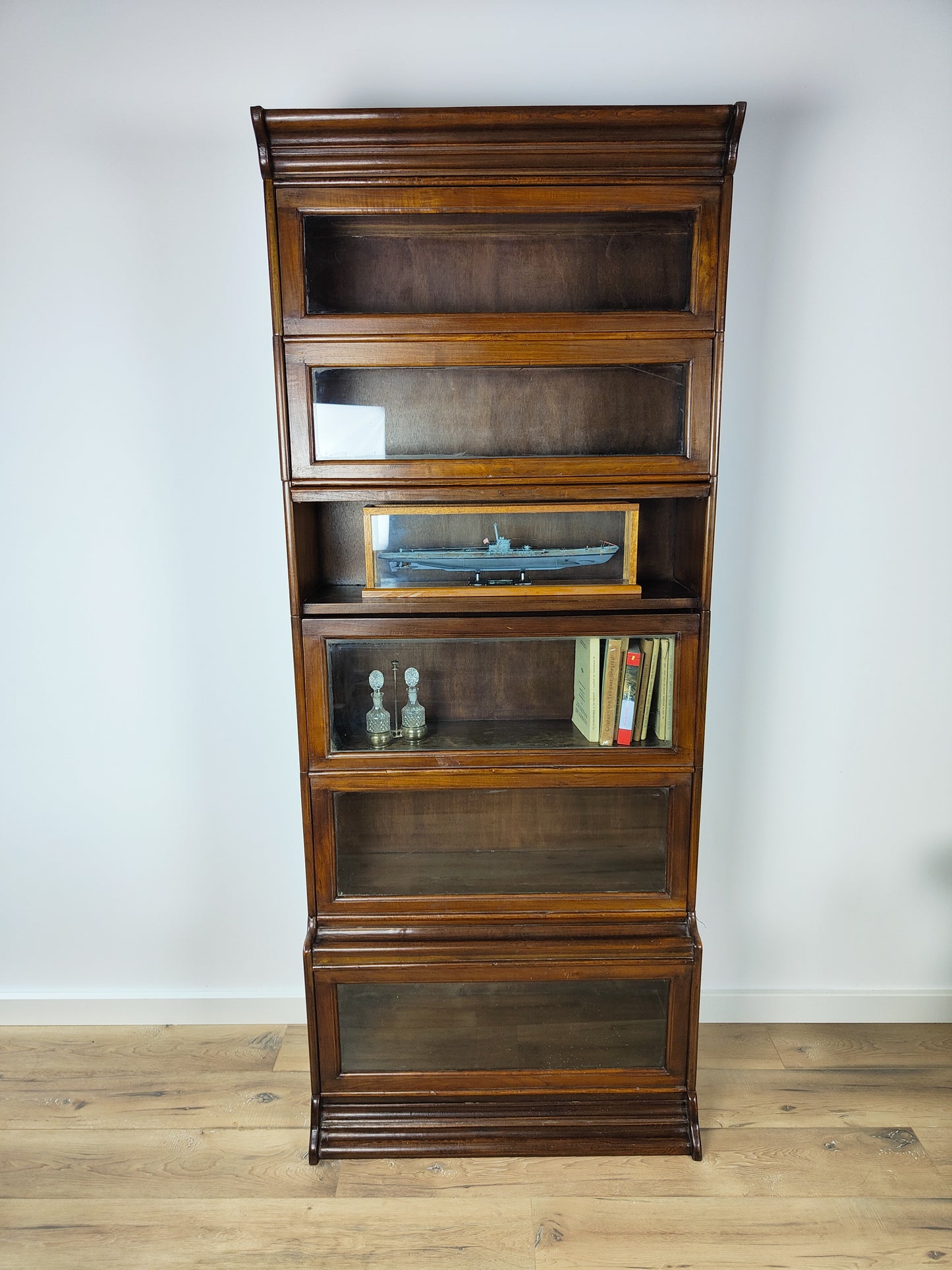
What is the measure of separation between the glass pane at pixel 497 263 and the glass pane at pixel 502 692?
0.69 metres

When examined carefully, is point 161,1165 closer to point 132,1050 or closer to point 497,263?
point 132,1050

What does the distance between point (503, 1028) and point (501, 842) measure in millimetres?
411

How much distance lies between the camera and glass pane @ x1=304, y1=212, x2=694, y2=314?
1678mm

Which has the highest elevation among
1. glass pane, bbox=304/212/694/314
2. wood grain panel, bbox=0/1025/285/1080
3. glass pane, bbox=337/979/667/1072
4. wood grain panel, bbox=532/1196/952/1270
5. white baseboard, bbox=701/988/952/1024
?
glass pane, bbox=304/212/694/314

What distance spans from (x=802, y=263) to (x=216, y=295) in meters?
1.34

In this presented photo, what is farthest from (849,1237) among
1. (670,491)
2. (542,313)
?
(542,313)

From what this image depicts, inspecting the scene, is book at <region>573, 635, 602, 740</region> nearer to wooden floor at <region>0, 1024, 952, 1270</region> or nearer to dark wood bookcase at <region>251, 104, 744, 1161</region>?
dark wood bookcase at <region>251, 104, 744, 1161</region>

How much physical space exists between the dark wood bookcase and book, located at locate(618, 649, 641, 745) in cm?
4

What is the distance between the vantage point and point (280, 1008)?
2291 mm

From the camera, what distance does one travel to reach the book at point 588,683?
1827 millimetres

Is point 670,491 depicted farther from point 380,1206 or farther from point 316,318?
point 380,1206

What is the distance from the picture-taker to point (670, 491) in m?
1.70

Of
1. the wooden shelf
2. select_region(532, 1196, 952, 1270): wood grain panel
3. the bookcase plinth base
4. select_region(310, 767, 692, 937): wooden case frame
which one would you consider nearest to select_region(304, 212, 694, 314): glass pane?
the wooden shelf

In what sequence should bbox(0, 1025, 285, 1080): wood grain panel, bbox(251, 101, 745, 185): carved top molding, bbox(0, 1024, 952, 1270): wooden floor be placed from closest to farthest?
1. bbox(251, 101, 745, 185): carved top molding
2. bbox(0, 1024, 952, 1270): wooden floor
3. bbox(0, 1025, 285, 1080): wood grain panel
